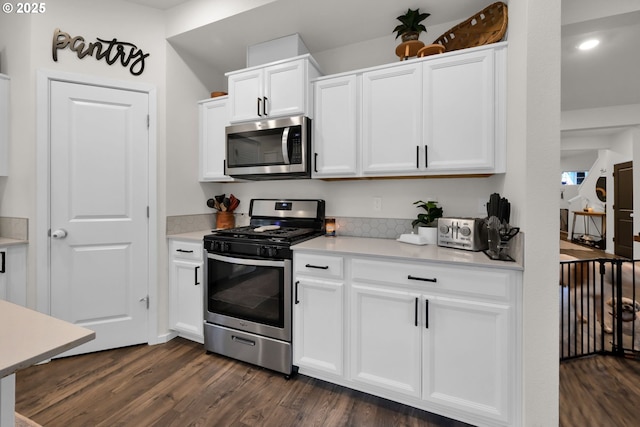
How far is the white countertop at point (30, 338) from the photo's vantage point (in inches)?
26.0

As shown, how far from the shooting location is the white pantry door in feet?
7.34

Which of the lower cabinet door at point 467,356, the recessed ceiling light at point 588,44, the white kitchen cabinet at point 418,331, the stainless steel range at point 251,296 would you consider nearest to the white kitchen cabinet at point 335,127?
the stainless steel range at point 251,296

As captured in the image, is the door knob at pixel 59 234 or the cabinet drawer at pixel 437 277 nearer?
the cabinet drawer at pixel 437 277

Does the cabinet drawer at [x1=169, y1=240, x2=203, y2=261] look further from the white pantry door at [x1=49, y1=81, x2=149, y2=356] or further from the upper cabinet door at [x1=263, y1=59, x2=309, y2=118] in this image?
the upper cabinet door at [x1=263, y1=59, x2=309, y2=118]

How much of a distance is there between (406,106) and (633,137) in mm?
5812

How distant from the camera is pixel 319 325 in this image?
6.32 feet

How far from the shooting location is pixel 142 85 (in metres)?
2.47

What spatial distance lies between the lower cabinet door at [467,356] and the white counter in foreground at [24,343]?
1.55 m

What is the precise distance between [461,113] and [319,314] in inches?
63.4

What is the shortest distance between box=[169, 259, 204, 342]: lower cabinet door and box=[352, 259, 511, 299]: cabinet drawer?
A: 140 cm

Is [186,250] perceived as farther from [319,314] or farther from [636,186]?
[636,186]

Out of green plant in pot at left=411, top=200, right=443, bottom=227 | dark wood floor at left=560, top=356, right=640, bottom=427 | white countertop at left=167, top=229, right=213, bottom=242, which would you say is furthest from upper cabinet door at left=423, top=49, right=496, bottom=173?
white countertop at left=167, top=229, right=213, bottom=242

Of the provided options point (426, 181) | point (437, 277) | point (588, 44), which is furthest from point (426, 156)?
point (588, 44)

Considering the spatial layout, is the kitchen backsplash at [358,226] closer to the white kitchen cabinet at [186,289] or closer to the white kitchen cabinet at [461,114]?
the white kitchen cabinet at [186,289]
